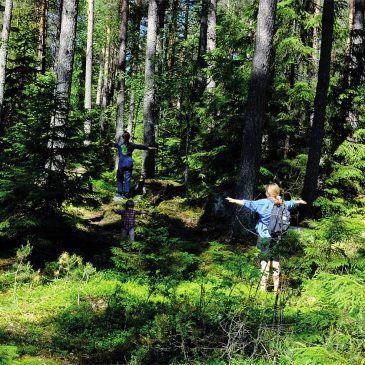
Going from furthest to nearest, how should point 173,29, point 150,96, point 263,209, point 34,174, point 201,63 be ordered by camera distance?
point 173,29 < point 150,96 < point 201,63 < point 34,174 < point 263,209

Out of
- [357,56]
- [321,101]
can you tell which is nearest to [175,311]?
[321,101]

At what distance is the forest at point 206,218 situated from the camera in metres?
4.74

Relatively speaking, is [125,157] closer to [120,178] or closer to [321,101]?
[120,178]

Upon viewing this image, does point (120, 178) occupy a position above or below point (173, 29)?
below

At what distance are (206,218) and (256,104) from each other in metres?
4.06

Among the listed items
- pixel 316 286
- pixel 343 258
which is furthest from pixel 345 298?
pixel 343 258

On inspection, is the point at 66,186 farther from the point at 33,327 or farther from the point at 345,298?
the point at 345,298

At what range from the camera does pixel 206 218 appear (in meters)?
12.6

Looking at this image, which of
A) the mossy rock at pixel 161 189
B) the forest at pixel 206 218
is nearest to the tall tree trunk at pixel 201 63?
the forest at pixel 206 218

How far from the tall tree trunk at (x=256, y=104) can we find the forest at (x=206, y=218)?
3 cm

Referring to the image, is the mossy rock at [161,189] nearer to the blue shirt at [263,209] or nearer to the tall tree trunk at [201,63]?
the tall tree trunk at [201,63]

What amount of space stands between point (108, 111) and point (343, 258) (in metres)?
23.9

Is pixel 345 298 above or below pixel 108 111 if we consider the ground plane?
below

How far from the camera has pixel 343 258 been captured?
6309 mm
